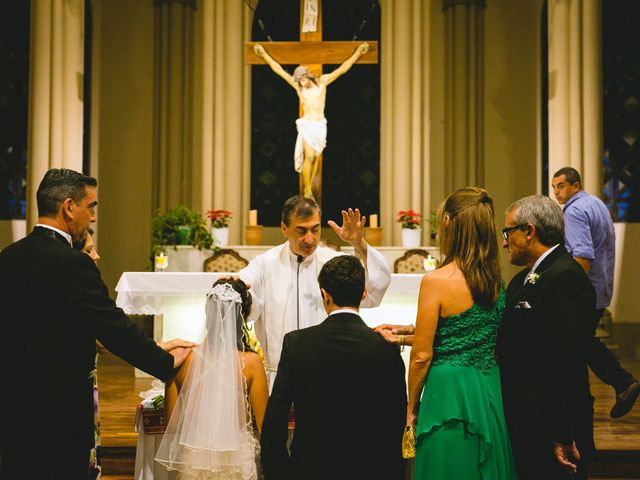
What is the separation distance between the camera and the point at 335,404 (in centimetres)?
272

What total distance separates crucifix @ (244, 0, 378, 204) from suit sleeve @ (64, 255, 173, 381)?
5.73 m

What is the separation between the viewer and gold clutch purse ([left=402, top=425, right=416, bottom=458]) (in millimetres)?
3062

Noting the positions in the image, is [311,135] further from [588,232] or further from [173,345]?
[173,345]

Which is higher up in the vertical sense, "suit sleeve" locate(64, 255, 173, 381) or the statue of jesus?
the statue of jesus

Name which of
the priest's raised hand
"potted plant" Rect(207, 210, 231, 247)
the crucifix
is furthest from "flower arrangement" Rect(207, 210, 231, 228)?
the priest's raised hand

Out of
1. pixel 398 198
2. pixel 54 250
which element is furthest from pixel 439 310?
pixel 398 198

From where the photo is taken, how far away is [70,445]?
3121mm

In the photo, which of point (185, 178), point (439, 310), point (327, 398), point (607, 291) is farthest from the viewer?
point (185, 178)

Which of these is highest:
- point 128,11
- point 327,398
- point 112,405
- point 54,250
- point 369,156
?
point 128,11

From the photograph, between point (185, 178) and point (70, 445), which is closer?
point (70, 445)

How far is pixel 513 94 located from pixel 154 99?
5.51 m

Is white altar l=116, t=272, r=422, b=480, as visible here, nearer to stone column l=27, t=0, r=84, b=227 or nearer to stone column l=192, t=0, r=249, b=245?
stone column l=27, t=0, r=84, b=227

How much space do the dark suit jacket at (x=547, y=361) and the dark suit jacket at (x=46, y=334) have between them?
1631 mm

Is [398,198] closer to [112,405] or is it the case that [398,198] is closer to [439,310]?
[112,405]
